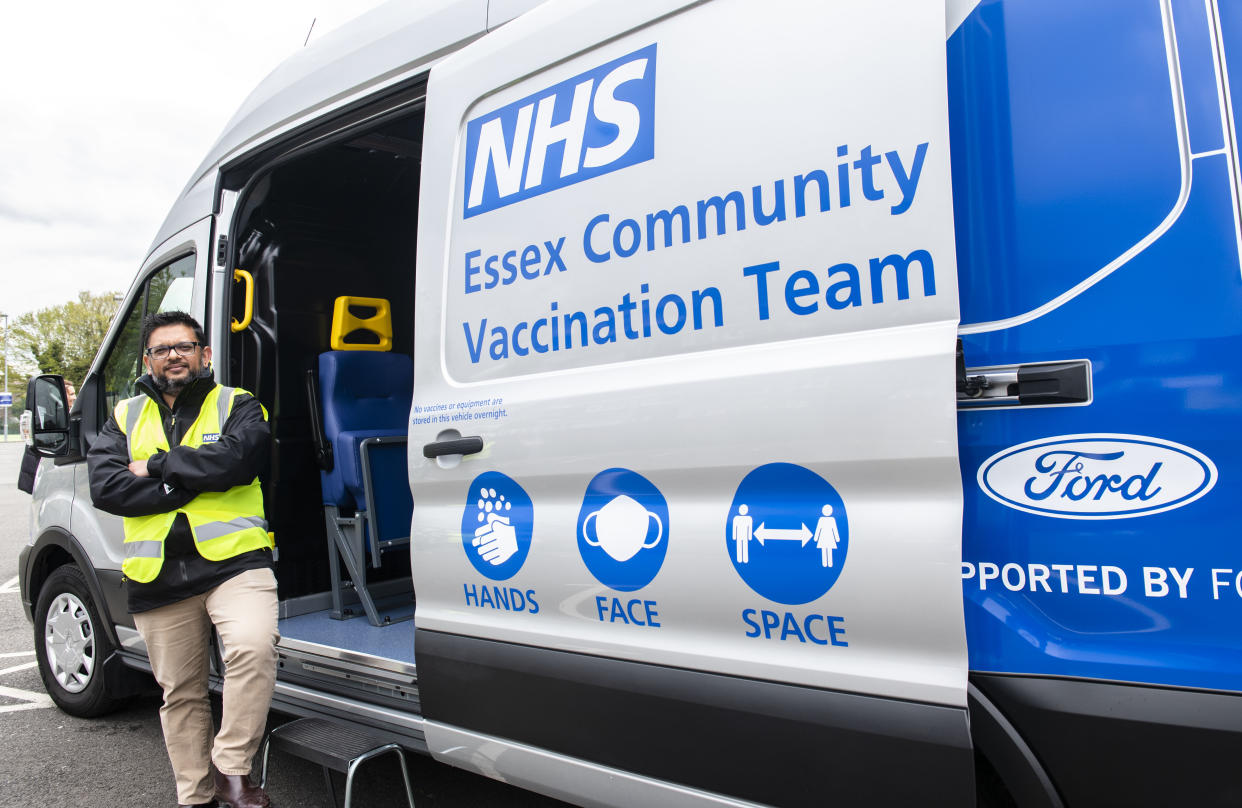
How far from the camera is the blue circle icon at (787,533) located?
1.52 metres

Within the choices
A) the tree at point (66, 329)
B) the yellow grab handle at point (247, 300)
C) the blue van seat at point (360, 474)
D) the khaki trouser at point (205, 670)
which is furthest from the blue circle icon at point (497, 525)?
the tree at point (66, 329)

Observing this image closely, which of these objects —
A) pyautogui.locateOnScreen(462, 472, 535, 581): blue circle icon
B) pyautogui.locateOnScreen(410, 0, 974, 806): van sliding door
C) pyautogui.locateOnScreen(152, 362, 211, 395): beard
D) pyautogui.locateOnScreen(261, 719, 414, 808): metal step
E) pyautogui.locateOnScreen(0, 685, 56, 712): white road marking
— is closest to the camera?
pyautogui.locateOnScreen(410, 0, 974, 806): van sliding door

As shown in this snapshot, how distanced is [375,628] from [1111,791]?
2691mm

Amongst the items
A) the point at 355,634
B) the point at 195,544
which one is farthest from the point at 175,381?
the point at 355,634

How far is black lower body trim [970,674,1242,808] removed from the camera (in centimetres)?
122

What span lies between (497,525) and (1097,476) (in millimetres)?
1263

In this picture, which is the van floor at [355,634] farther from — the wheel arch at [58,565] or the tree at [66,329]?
the tree at [66,329]

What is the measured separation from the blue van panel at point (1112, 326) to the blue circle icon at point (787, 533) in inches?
9.0

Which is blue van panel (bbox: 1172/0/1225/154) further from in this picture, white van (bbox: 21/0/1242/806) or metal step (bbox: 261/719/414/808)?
metal step (bbox: 261/719/414/808)

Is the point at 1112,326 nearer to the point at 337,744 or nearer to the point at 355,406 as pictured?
the point at 337,744

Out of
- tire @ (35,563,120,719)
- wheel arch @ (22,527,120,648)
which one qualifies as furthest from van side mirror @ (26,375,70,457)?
tire @ (35,563,120,719)

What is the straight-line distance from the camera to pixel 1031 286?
1391 mm

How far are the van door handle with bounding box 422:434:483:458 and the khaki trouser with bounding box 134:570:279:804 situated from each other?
3.05 ft

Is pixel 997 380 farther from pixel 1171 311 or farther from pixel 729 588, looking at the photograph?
pixel 729 588
